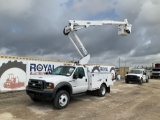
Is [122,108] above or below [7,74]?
below

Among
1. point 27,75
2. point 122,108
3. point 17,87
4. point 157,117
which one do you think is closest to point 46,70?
point 27,75

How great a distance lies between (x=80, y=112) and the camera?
980 cm

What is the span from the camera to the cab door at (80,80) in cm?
1145

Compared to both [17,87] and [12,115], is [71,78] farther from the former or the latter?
[17,87]

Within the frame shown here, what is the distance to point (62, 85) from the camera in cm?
1042

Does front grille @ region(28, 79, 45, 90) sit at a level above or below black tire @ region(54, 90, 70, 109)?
above

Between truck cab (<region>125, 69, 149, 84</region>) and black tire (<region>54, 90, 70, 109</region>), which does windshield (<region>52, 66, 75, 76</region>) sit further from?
truck cab (<region>125, 69, 149, 84</region>)

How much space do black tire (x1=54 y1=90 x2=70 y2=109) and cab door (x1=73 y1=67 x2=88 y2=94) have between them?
889mm

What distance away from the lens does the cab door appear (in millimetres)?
11445

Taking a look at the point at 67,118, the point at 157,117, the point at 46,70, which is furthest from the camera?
the point at 46,70

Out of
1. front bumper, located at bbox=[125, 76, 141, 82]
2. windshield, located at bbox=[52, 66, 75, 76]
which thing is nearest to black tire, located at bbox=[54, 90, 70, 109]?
windshield, located at bbox=[52, 66, 75, 76]

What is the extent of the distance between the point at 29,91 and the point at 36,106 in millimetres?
821

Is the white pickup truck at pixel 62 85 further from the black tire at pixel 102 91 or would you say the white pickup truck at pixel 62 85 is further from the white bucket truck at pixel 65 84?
the black tire at pixel 102 91

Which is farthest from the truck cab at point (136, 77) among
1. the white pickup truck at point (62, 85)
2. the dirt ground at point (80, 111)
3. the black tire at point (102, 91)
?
the dirt ground at point (80, 111)
